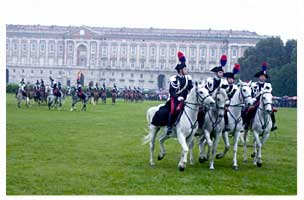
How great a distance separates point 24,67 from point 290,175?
45.1 metres

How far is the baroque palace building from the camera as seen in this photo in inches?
2100

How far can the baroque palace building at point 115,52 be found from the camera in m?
53.3

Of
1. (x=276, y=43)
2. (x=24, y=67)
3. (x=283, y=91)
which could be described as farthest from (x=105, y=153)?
(x=24, y=67)

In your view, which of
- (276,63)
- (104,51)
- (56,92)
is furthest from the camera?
(104,51)

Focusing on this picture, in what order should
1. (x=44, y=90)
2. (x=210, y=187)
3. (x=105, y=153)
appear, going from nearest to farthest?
(x=210, y=187) < (x=105, y=153) < (x=44, y=90)

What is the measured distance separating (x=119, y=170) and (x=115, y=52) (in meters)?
52.6

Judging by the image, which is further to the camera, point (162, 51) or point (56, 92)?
point (162, 51)

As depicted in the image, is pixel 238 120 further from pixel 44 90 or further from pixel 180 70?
pixel 44 90

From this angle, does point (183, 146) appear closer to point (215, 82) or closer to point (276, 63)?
point (215, 82)

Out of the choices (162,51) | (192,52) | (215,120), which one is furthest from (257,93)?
(162,51)

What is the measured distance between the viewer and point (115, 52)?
61.0 metres

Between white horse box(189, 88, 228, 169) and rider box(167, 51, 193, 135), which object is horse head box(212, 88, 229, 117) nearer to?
white horse box(189, 88, 228, 169)

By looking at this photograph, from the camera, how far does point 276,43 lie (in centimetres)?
3750

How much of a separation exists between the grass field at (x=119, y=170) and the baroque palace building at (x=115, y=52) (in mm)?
38455
